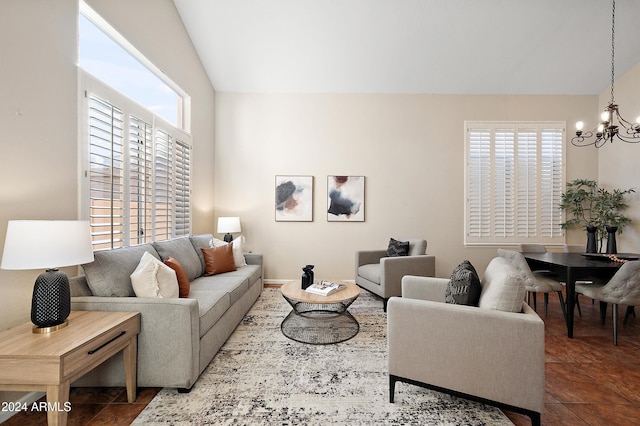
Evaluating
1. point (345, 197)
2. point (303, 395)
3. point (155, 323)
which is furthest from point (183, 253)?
point (345, 197)

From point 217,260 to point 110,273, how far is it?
1391 mm

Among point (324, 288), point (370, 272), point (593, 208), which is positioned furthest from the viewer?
point (593, 208)

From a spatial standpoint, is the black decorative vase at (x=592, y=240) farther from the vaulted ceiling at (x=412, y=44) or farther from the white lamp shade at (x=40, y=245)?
the white lamp shade at (x=40, y=245)

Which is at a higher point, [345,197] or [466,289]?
[345,197]

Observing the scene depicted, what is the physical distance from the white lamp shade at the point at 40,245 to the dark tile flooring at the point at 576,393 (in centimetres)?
98

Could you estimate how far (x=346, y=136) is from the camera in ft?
15.6

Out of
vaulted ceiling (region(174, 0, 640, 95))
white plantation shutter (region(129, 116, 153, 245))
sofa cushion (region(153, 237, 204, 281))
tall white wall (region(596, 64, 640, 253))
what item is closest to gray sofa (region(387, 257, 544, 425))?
sofa cushion (region(153, 237, 204, 281))

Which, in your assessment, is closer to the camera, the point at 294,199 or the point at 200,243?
the point at 200,243

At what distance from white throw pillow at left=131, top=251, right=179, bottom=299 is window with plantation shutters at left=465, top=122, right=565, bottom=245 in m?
4.58

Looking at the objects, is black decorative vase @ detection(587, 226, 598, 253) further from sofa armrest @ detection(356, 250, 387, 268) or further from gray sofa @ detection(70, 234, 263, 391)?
gray sofa @ detection(70, 234, 263, 391)

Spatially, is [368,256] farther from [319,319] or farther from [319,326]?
[319,326]

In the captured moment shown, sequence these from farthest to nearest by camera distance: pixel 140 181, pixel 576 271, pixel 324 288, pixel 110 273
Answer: pixel 140 181 → pixel 324 288 → pixel 576 271 → pixel 110 273

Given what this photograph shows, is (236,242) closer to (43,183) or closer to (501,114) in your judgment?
(43,183)

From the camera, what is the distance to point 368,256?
4219 mm
